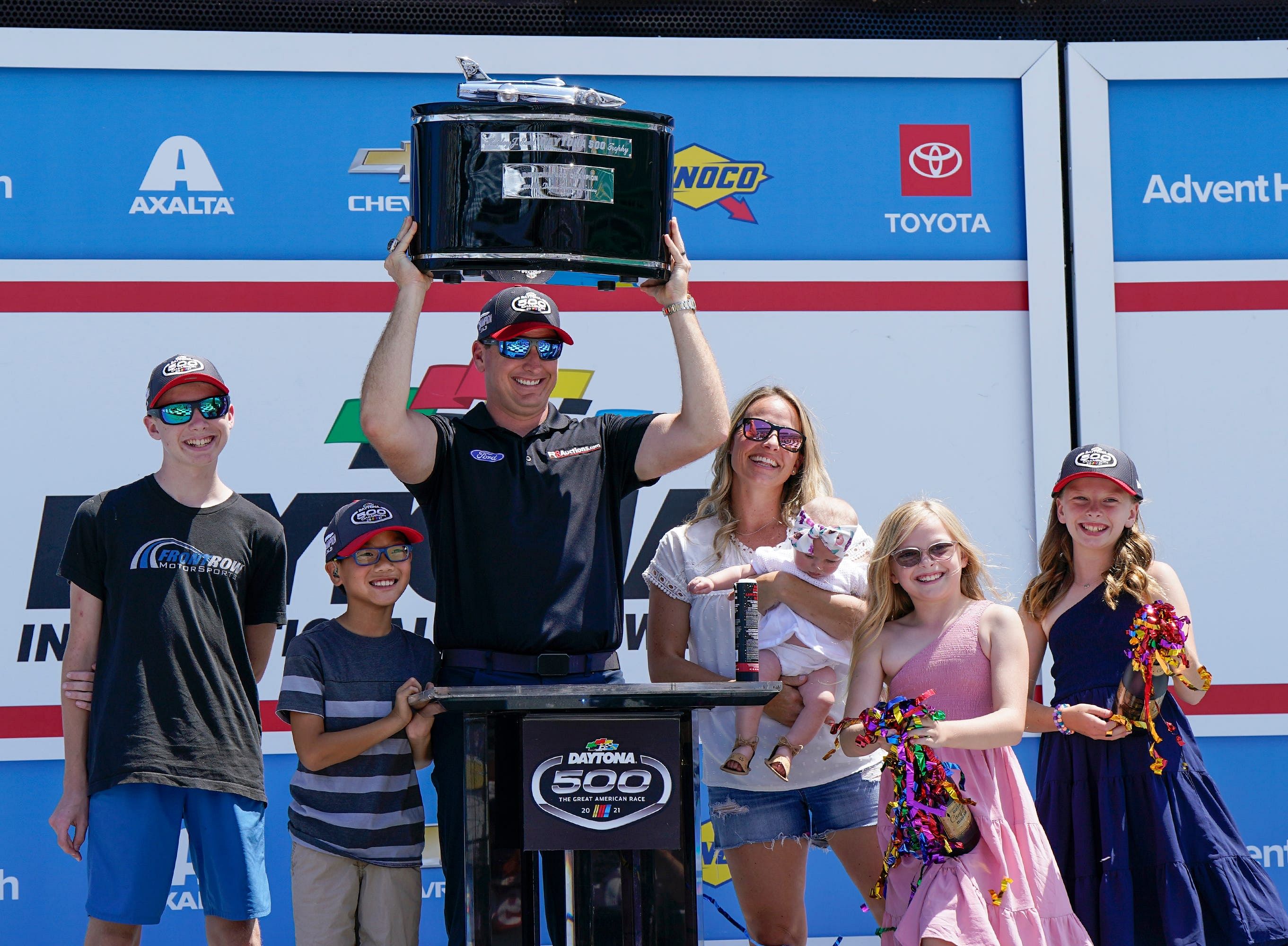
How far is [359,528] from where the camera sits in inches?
125

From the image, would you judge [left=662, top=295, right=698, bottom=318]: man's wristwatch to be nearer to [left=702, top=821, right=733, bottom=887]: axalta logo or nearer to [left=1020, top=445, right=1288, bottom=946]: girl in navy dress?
[left=1020, top=445, right=1288, bottom=946]: girl in navy dress

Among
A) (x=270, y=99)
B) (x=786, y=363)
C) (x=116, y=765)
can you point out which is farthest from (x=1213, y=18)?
(x=116, y=765)

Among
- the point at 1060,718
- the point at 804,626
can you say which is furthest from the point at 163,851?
the point at 1060,718

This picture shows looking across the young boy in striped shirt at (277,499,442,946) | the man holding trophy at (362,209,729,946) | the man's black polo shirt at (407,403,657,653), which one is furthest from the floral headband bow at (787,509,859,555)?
the young boy in striped shirt at (277,499,442,946)

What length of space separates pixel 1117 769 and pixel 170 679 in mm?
2164

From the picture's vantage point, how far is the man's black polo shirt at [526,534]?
115 inches

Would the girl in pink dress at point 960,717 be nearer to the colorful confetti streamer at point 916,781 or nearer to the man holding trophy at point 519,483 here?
the colorful confetti streamer at point 916,781

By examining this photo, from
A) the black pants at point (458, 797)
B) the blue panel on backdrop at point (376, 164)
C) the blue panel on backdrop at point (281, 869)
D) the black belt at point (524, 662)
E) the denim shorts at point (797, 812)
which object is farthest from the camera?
the blue panel on backdrop at point (376, 164)

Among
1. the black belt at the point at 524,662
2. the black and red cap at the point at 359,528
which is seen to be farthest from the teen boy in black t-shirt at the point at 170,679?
the black belt at the point at 524,662

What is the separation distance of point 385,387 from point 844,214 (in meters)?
1.88

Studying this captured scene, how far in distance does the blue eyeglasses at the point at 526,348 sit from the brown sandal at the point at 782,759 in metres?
1.02

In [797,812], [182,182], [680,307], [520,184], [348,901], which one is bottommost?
[348,901]

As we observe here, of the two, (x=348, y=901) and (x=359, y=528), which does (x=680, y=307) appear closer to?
(x=359, y=528)

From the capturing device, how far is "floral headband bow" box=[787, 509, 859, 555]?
10.4 feet
